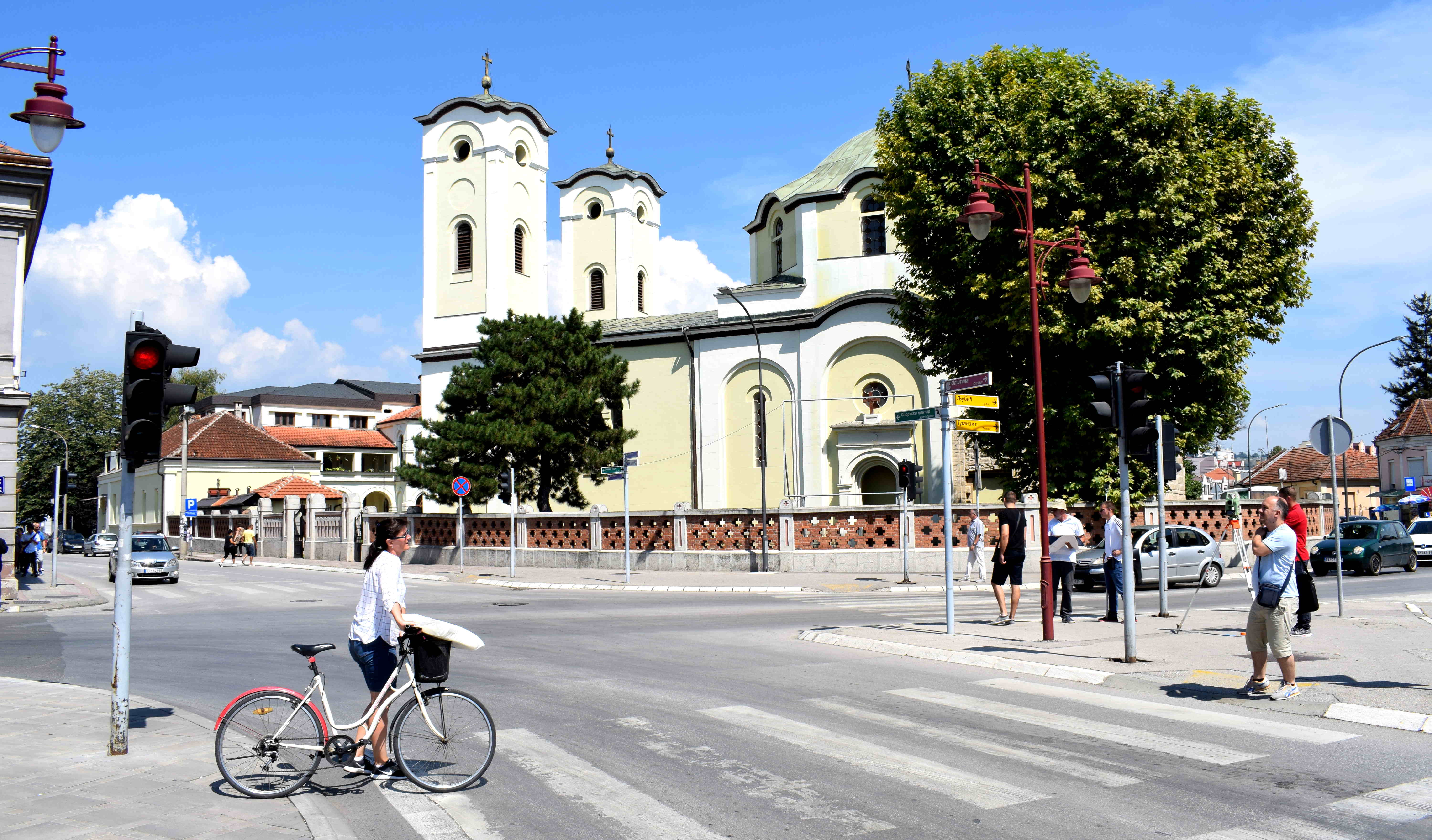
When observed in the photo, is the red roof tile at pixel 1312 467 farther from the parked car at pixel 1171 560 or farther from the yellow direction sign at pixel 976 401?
the yellow direction sign at pixel 976 401

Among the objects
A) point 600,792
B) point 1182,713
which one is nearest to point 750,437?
point 1182,713

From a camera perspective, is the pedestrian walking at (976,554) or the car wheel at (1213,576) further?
the pedestrian walking at (976,554)

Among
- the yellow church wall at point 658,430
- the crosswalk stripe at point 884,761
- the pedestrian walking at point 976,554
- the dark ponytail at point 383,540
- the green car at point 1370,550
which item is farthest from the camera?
the yellow church wall at point 658,430

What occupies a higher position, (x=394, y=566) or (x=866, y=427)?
(x=866, y=427)

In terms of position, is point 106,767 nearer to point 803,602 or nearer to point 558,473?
point 803,602

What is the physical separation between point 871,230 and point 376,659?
35.6m

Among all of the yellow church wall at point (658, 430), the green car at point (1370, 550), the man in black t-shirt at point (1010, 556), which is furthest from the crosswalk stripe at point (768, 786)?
the yellow church wall at point (658, 430)

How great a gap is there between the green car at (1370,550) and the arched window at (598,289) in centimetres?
3524

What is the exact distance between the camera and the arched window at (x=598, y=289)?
53125 millimetres

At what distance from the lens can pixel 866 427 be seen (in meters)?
37.3

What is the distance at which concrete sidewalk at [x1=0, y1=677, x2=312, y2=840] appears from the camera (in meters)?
5.30

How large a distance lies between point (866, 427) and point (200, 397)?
7490 centimetres

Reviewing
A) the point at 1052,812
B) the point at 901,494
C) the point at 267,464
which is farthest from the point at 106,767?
the point at 267,464

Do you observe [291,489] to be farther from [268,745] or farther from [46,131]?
[268,745]
